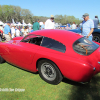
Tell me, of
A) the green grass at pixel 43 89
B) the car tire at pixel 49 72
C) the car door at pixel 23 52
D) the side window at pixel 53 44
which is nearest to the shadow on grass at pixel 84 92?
the green grass at pixel 43 89

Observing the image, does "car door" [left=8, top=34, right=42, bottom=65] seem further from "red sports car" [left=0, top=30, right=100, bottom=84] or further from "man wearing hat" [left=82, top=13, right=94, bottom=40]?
"man wearing hat" [left=82, top=13, right=94, bottom=40]

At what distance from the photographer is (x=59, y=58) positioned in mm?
2115

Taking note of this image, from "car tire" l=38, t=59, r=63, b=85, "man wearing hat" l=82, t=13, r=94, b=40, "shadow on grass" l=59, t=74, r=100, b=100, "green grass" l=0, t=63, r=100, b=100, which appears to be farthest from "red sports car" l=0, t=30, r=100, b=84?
"man wearing hat" l=82, t=13, r=94, b=40

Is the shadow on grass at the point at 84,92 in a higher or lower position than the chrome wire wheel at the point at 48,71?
Answer: lower

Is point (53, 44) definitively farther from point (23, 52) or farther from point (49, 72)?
point (23, 52)

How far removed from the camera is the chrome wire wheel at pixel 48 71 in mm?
2382

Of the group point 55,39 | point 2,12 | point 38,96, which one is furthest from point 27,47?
point 2,12

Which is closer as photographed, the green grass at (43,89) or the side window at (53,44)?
the green grass at (43,89)

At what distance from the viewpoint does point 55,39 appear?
245 centimetres

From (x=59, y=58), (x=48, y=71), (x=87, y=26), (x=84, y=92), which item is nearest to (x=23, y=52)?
(x=48, y=71)

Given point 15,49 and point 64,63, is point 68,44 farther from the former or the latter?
point 15,49

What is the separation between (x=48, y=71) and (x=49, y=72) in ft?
0.13

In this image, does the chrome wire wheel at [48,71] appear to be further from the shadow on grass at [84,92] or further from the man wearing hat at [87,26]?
the man wearing hat at [87,26]

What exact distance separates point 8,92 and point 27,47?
127 centimetres
